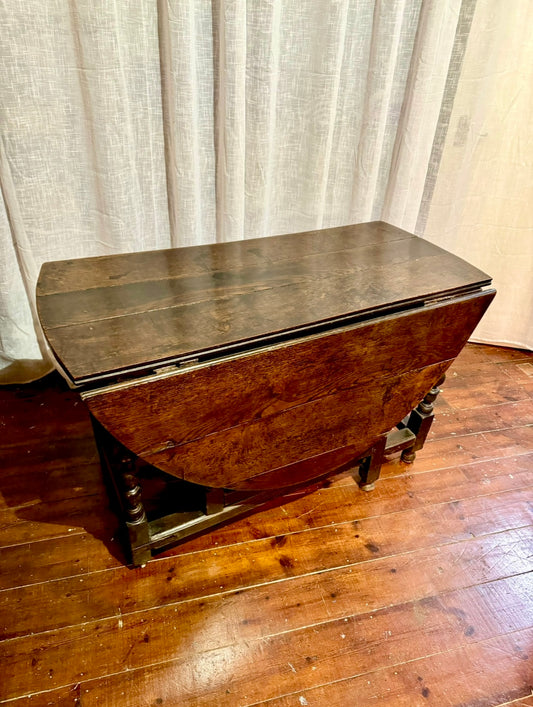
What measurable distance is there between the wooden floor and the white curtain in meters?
0.73

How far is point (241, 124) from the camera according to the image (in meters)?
1.46

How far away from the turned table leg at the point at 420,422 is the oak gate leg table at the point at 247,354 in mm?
44

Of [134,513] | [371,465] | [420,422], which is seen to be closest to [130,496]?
[134,513]

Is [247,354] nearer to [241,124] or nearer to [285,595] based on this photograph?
[285,595]

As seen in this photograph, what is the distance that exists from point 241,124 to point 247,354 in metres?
0.86

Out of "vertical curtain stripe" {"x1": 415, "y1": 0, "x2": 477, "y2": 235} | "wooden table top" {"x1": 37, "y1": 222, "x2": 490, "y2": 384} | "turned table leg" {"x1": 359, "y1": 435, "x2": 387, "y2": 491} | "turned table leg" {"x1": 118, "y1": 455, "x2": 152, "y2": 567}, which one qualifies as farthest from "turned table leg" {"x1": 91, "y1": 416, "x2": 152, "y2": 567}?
"vertical curtain stripe" {"x1": 415, "y1": 0, "x2": 477, "y2": 235}

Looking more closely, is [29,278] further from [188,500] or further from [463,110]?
[463,110]

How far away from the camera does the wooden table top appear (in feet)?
2.98

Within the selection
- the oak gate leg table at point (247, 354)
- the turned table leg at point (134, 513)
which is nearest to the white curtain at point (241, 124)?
the oak gate leg table at point (247, 354)

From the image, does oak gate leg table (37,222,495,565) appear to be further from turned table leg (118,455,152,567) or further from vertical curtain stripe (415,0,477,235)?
vertical curtain stripe (415,0,477,235)

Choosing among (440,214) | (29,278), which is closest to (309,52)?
(440,214)

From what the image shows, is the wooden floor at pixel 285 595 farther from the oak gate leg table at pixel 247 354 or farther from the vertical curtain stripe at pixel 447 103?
the vertical curtain stripe at pixel 447 103

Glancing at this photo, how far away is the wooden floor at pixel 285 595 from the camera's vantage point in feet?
3.33

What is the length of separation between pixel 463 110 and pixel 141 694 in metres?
1.93
